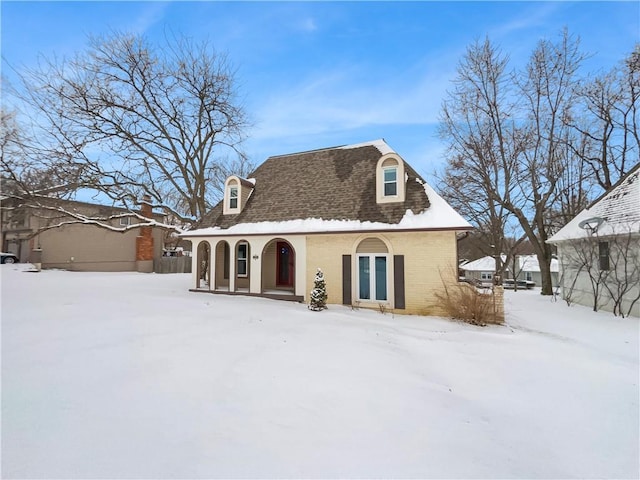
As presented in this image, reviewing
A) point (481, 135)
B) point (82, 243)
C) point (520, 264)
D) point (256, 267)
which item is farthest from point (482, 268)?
point (82, 243)

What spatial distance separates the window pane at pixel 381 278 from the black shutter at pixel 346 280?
3.52 feet

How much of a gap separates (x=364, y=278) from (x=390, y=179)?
160 inches

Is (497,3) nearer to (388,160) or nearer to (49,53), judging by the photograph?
(388,160)

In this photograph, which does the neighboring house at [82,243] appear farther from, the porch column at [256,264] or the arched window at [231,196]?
the porch column at [256,264]

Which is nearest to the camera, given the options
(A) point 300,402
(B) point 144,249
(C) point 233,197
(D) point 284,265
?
(A) point 300,402

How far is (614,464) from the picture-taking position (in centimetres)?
338

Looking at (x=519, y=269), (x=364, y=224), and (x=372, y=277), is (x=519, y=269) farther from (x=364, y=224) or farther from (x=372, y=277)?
(x=364, y=224)

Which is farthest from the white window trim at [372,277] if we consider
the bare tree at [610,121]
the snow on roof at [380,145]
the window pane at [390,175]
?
the bare tree at [610,121]

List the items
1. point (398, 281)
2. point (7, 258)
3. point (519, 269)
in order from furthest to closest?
1. point (519, 269)
2. point (7, 258)
3. point (398, 281)

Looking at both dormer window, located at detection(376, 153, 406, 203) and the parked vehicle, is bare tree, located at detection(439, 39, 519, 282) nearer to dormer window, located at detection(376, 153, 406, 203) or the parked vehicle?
dormer window, located at detection(376, 153, 406, 203)

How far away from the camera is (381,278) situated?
1204cm

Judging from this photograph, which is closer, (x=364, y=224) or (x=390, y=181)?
(x=364, y=224)

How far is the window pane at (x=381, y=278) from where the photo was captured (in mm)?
11969

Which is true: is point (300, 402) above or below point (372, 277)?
below
